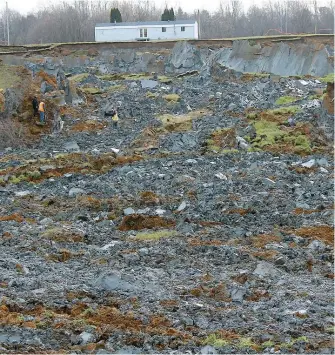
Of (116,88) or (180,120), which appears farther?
(116,88)

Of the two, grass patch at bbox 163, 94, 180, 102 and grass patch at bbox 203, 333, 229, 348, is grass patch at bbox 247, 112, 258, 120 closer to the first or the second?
grass patch at bbox 163, 94, 180, 102

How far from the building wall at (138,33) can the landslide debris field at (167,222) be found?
92.1 feet

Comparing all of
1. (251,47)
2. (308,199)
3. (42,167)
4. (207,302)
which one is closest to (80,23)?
(251,47)

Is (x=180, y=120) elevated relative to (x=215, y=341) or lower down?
elevated

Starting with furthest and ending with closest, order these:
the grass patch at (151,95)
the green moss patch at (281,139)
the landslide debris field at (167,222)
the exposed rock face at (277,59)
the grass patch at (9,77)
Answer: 1. the exposed rock face at (277,59)
2. the grass patch at (151,95)
3. the grass patch at (9,77)
4. the green moss patch at (281,139)
5. the landslide debris field at (167,222)

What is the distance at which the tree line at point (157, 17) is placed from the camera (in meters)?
58.9

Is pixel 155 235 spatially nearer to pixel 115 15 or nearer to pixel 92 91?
pixel 92 91

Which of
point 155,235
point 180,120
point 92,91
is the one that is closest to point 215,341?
point 155,235

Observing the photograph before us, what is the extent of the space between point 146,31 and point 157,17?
23679mm

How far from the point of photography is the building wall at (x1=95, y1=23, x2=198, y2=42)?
52.9 meters

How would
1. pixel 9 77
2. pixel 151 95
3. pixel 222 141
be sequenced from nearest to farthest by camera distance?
pixel 222 141
pixel 9 77
pixel 151 95

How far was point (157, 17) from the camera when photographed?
76.1 m

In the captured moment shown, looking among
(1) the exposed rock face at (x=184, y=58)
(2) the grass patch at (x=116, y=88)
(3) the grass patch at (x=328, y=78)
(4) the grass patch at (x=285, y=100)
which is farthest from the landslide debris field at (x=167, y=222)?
(1) the exposed rock face at (x=184, y=58)

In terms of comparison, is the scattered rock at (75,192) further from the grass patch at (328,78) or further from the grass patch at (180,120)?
the grass patch at (328,78)
